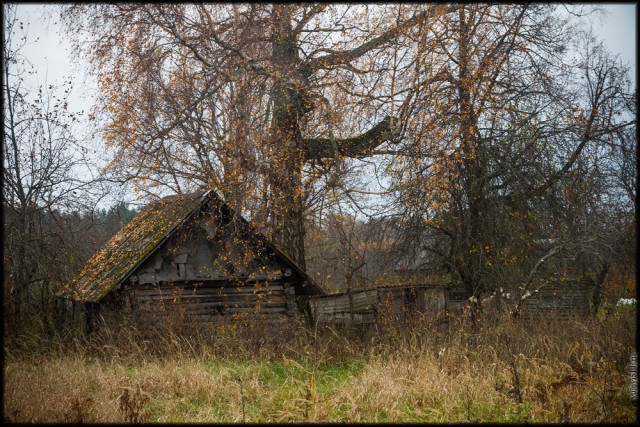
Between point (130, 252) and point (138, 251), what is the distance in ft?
1.78

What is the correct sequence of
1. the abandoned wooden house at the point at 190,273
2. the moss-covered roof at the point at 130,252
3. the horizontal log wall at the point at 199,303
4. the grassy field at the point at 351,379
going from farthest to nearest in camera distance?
the abandoned wooden house at the point at 190,273 → the moss-covered roof at the point at 130,252 → the horizontal log wall at the point at 199,303 → the grassy field at the point at 351,379

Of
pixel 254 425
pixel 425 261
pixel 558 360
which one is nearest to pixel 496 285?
pixel 425 261

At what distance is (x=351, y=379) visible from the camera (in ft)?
27.8

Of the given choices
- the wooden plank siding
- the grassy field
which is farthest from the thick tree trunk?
the wooden plank siding

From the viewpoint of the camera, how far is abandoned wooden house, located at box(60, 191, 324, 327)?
13344 millimetres

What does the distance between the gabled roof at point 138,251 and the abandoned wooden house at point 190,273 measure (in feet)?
0.06

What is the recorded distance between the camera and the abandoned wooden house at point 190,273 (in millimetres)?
13344

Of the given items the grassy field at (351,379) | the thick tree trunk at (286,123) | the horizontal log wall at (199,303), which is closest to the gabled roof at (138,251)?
the horizontal log wall at (199,303)

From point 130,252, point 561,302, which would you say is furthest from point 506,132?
point 130,252

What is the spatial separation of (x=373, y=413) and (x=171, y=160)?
9280mm

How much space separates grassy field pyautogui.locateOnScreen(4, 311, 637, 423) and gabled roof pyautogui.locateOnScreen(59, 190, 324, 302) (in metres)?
2.33

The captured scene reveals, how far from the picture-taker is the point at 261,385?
27.4 feet

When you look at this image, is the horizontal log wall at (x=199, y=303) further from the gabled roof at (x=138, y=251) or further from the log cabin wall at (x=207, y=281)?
the gabled roof at (x=138, y=251)

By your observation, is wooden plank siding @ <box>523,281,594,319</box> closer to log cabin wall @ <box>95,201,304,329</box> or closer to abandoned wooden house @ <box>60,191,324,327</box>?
abandoned wooden house @ <box>60,191,324,327</box>
